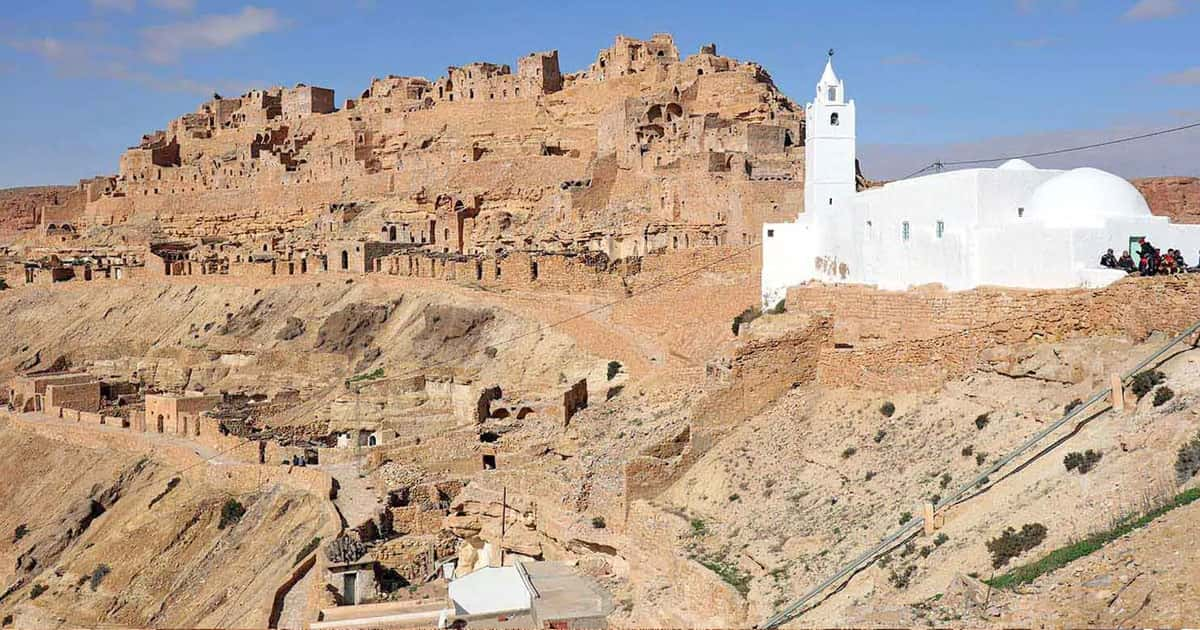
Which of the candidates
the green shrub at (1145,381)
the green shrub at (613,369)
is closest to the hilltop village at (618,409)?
the green shrub at (1145,381)

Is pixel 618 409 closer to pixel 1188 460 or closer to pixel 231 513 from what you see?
pixel 231 513

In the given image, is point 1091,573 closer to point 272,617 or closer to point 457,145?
point 272,617

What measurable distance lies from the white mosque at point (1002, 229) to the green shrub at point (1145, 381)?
9.67ft

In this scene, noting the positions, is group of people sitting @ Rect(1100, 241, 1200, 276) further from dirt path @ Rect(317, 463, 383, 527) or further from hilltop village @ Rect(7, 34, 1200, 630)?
dirt path @ Rect(317, 463, 383, 527)

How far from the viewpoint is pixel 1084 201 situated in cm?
1673

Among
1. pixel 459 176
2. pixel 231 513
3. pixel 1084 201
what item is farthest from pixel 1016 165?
pixel 459 176

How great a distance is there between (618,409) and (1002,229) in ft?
27.9

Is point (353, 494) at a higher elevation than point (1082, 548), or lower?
lower

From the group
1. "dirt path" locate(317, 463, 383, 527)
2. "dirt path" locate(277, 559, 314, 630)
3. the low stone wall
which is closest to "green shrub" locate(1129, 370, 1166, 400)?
the low stone wall

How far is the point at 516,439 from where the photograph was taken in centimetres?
2320

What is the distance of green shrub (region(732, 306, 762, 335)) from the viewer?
22438 mm

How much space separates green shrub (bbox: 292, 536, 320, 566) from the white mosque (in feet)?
31.1

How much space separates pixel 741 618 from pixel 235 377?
27.7 m

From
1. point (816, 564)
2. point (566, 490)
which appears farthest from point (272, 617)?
point (816, 564)
